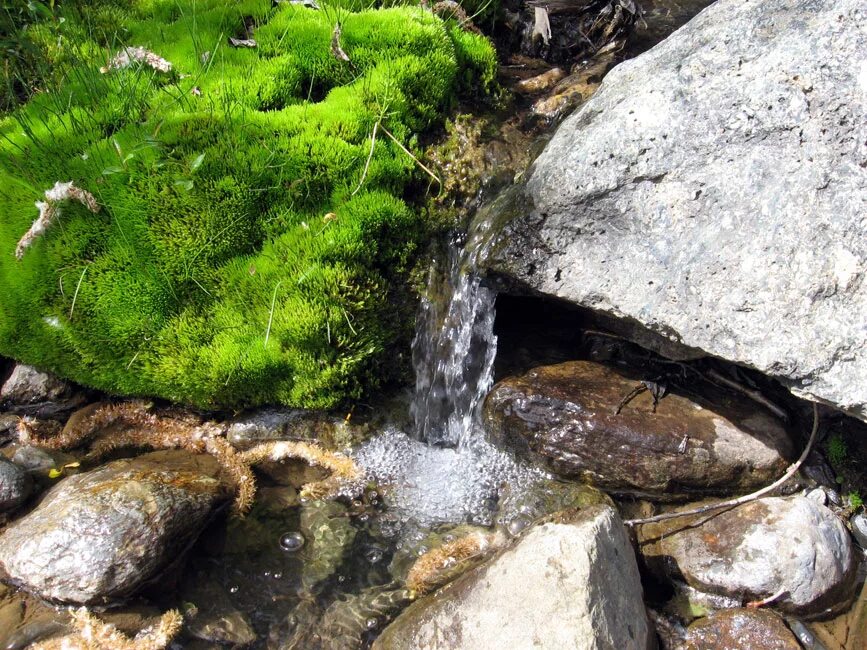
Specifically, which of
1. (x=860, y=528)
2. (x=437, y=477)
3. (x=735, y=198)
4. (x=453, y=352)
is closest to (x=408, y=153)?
(x=453, y=352)

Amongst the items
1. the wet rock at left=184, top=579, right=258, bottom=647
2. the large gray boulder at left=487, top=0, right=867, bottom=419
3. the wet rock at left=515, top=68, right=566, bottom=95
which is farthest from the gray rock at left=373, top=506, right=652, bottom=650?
the wet rock at left=515, top=68, right=566, bottom=95

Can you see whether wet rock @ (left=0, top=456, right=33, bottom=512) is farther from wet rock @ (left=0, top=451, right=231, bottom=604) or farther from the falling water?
the falling water

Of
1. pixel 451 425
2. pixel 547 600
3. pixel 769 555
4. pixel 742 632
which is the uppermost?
pixel 547 600

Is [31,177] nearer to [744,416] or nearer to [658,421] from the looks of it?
[658,421]

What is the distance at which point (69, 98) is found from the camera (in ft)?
17.6

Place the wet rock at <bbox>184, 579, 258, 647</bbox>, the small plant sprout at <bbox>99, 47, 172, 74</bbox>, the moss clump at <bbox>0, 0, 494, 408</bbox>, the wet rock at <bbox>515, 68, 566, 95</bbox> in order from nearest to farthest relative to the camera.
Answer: the wet rock at <bbox>184, 579, 258, 647</bbox>, the moss clump at <bbox>0, 0, 494, 408</bbox>, the small plant sprout at <bbox>99, 47, 172, 74</bbox>, the wet rock at <bbox>515, 68, 566, 95</bbox>

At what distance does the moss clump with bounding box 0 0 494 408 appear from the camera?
5.19 metres

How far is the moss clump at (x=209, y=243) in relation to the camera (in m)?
5.19

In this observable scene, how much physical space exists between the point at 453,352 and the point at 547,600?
7.98 ft

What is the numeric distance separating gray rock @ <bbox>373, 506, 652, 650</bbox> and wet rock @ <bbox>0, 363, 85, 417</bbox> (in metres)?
3.64

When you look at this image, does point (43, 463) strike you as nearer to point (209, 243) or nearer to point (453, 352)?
point (209, 243)

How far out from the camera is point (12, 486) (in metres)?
4.75

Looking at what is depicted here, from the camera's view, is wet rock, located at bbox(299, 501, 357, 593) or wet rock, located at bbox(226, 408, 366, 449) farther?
wet rock, located at bbox(226, 408, 366, 449)

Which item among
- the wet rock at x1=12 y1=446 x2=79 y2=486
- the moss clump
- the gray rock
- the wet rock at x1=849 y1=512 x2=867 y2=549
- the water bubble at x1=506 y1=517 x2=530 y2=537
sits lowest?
the wet rock at x1=849 y1=512 x2=867 y2=549
